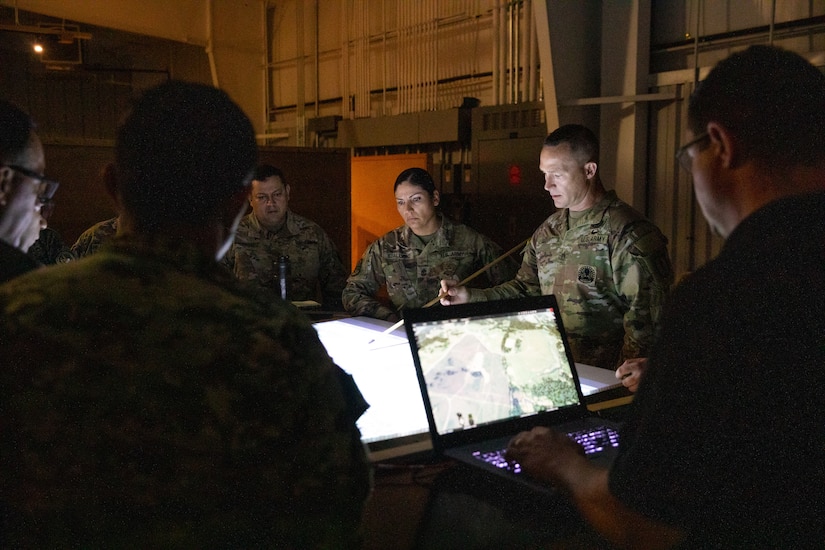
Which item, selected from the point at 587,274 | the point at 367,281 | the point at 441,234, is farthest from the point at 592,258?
the point at 367,281

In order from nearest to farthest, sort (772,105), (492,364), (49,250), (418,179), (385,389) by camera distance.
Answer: (772,105) → (492,364) → (385,389) → (418,179) → (49,250)

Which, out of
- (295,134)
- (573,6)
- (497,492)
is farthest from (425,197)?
(295,134)

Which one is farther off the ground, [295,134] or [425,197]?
[295,134]

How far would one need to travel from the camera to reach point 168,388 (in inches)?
28.2

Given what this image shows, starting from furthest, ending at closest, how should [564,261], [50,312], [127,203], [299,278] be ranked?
[299,278], [564,261], [127,203], [50,312]

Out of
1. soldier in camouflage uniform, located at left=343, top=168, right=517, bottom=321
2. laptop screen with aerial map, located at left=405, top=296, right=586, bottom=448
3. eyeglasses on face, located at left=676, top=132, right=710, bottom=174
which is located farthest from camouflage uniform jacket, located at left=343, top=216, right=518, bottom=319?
eyeglasses on face, located at left=676, top=132, right=710, bottom=174

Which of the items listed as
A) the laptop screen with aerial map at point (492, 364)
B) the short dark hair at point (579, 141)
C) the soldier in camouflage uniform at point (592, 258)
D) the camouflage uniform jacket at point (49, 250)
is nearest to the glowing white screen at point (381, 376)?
the laptop screen with aerial map at point (492, 364)

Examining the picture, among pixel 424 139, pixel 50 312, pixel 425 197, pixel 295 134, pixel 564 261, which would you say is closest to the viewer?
pixel 50 312

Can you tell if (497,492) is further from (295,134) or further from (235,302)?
(295,134)

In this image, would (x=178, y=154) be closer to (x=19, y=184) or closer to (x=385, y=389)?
(x=19, y=184)

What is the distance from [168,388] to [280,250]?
8.24ft

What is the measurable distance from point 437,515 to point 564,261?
145cm

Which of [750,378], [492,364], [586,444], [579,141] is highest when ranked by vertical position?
[579,141]

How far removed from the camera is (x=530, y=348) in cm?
130
